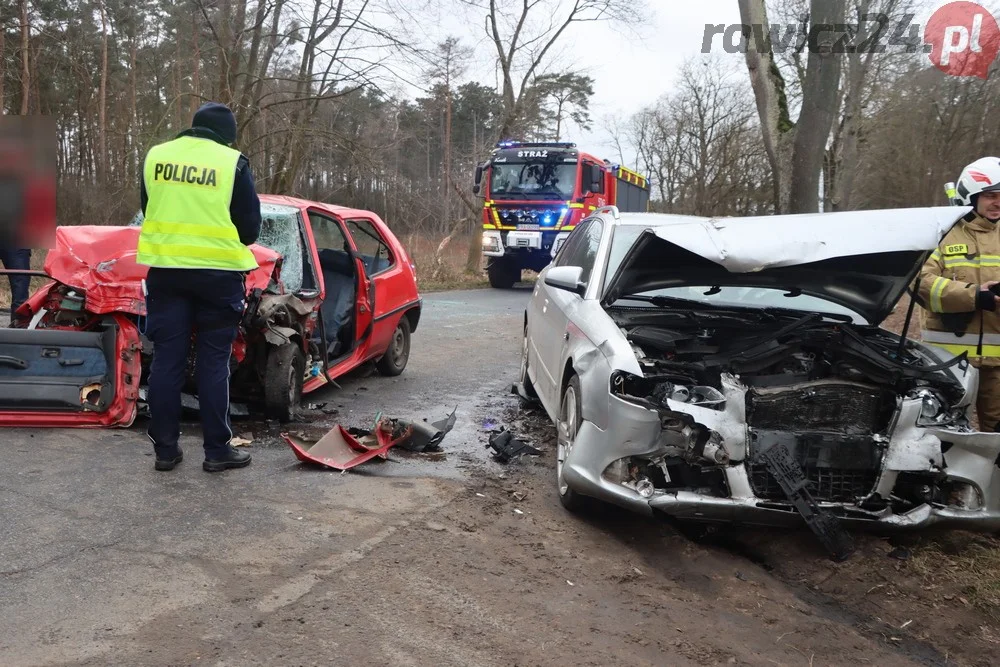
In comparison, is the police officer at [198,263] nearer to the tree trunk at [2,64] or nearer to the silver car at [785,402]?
the silver car at [785,402]

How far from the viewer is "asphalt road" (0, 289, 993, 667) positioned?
2.59 metres

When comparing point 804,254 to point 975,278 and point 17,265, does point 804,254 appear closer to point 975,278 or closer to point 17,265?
point 975,278

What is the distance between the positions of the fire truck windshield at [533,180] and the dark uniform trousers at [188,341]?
1428cm

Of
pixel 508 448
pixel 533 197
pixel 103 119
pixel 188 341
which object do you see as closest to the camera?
pixel 188 341

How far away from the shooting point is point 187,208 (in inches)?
157

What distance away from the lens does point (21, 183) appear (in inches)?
228

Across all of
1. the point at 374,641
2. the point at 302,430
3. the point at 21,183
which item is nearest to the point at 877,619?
the point at 374,641

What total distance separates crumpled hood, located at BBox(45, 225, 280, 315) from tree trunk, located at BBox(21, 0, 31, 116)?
715 inches

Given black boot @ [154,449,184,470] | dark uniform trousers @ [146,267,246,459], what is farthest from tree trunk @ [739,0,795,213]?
black boot @ [154,449,184,470]

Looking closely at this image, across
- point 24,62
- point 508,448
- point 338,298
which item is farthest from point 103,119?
point 508,448

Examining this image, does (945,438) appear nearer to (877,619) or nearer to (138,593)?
(877,619)

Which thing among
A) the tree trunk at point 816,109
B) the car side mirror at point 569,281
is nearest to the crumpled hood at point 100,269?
the car side mirror at point 569,281

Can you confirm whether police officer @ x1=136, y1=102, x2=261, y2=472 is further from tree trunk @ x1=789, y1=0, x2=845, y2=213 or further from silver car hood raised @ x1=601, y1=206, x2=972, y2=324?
tree trunk @ x1=789, y1=0, x2=845, y2=213

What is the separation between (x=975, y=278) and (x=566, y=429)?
231cm
